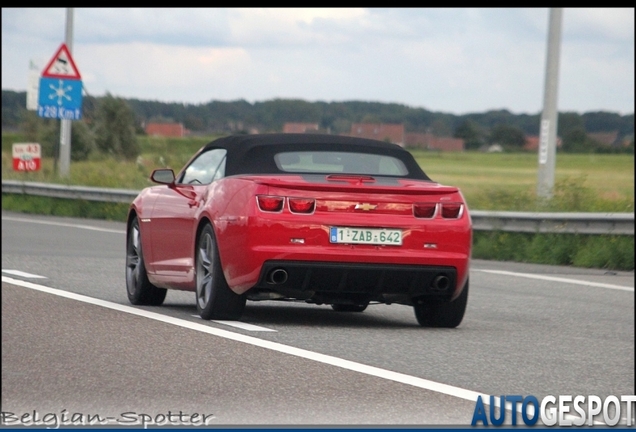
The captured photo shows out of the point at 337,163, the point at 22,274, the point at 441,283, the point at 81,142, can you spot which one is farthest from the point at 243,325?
the point at 81,142

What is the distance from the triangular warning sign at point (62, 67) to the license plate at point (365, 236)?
784 inches

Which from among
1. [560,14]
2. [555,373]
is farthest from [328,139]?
[560,14]

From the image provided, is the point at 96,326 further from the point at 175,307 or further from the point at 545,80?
the point at 545,80

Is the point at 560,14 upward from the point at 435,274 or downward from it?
upward

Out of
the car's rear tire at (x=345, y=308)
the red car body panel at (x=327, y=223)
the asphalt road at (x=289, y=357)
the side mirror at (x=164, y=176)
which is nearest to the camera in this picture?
the asphalt road at (x=289, y=357)

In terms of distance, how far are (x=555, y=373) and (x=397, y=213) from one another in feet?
6.39

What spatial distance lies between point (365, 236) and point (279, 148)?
128 cm

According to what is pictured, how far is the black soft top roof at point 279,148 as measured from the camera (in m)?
10.3

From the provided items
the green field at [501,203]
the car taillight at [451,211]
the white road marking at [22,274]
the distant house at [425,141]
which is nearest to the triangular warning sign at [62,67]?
the green field at [501,203]

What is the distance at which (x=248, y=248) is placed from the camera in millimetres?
9508

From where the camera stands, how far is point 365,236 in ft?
31.6

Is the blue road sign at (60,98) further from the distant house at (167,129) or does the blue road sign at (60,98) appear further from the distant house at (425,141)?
the distant house at (425,141)

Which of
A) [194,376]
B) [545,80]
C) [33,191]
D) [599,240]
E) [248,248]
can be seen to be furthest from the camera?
[33,191]

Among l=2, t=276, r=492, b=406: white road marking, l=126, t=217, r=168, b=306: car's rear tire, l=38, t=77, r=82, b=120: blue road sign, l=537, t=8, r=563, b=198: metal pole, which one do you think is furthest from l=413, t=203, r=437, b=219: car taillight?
l=38, t=77, r=82, b=120: blue road sign
